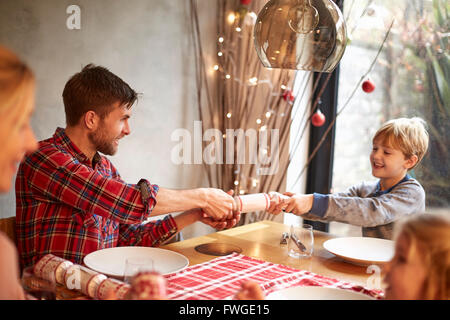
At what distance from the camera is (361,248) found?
184cm

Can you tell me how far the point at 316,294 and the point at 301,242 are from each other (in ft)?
1.36

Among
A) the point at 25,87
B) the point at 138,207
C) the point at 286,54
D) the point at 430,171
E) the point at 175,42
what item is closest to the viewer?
the point at 25,87

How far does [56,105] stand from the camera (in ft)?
8.30

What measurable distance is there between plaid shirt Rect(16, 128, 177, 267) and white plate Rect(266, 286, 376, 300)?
0.56 meters

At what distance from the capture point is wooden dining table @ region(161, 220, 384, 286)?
5.31 ft

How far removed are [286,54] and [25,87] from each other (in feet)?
3.08

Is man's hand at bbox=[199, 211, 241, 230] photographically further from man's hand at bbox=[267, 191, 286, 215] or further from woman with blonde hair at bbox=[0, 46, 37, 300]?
woman with blonde hair at bbox=[0, 46, 37, 300]

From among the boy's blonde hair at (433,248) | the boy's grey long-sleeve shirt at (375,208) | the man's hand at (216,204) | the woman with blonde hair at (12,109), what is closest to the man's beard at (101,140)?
the man's hand at (216,204)

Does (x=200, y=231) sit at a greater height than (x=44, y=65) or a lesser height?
lesser

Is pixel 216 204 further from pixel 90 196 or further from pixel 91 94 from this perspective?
pixel 91 94

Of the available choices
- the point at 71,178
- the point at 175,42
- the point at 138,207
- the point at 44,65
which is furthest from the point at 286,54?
the point at 175,42

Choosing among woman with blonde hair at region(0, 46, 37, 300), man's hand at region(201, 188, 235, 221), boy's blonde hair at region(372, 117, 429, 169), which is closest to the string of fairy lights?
boy's blonde hair at region(372, 117, 429, 169)

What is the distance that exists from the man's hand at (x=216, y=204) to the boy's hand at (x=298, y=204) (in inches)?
12.2
